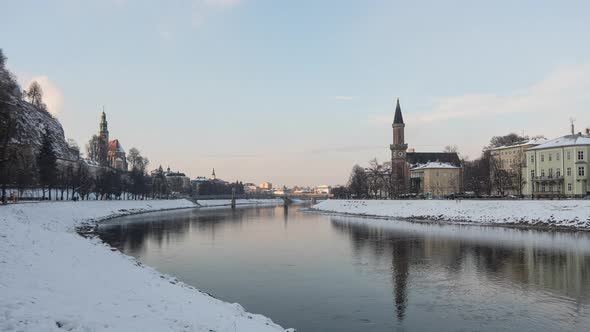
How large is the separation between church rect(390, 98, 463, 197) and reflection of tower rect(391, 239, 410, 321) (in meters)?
76.3

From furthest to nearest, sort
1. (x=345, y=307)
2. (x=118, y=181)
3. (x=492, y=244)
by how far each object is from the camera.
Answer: (x=118, y=181) < (x=492, y=244) < (x=345, y=307)

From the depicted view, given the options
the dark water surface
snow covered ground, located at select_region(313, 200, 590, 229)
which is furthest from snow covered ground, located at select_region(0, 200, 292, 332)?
snow covered ground, located at select_region(313, 200, 590, 229)

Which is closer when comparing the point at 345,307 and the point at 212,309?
the point at 212,309

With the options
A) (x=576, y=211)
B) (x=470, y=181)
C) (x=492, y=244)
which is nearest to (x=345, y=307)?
(x=492, y=244)

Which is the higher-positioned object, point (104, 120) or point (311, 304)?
point (104, 120)

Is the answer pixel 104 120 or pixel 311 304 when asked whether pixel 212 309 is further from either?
pixel 104 120

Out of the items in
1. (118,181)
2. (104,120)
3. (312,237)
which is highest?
(104,120)

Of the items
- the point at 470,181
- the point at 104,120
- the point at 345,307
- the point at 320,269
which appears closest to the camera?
the point at 345,307

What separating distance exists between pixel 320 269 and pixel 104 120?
575 feet

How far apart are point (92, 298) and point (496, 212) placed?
57.4 meters

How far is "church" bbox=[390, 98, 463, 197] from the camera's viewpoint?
116 meters

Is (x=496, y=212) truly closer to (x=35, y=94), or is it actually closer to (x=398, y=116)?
(x=398, y=116)

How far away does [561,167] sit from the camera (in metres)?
74.4

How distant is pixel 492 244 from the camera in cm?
3744
